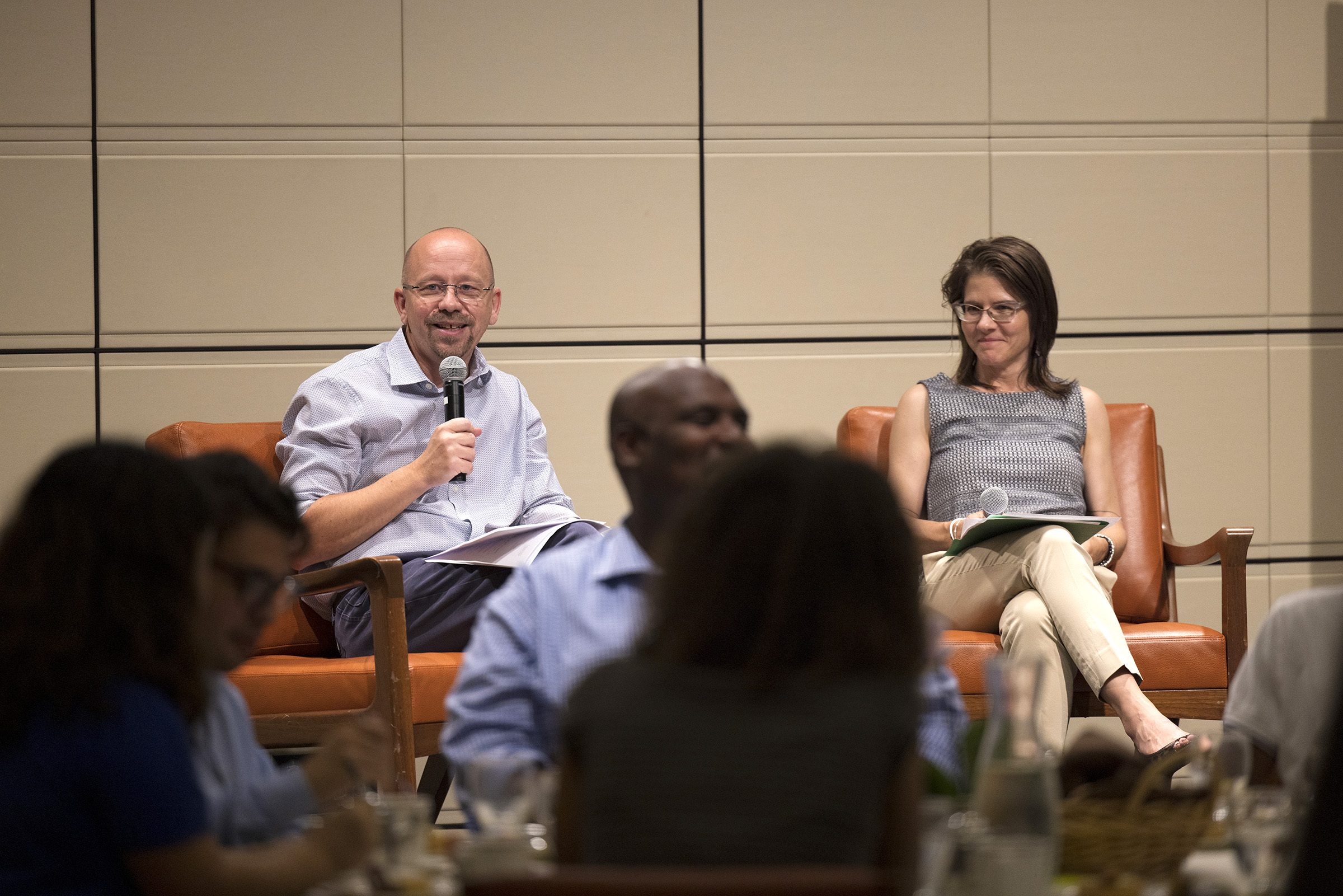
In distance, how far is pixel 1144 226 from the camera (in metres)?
4.49

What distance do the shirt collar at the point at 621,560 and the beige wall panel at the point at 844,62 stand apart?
9.60 ft

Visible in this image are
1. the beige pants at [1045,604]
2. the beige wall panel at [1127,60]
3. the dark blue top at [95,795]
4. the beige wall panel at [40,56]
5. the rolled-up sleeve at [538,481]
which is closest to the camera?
the dark blue top at [95,795]

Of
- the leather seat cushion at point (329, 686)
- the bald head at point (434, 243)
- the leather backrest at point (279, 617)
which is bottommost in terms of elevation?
the leather seat cushion at point (329, 686)

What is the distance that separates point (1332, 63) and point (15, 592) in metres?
4.63

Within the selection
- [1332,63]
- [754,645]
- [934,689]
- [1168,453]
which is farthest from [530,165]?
[754,645]

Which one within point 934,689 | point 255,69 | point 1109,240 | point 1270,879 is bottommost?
point 1270,879

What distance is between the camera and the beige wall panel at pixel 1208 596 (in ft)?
14.8

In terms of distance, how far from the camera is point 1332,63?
4.52 m

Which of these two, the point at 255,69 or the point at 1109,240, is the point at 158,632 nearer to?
the point at 255,69

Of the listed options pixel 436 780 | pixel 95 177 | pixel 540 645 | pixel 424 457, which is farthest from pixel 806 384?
pixel 540 645

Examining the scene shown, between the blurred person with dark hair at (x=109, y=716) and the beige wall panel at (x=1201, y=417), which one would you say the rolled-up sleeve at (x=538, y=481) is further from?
the blurred person with dark hair at (x=109, y=716)

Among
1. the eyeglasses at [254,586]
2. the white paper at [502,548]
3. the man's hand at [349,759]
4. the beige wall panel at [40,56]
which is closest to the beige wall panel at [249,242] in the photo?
the beige wall panel at [40,56]

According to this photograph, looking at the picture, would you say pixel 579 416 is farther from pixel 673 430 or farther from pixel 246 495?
pixel 246 495

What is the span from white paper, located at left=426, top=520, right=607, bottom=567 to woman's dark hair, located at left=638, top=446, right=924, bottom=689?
1.99 meters
